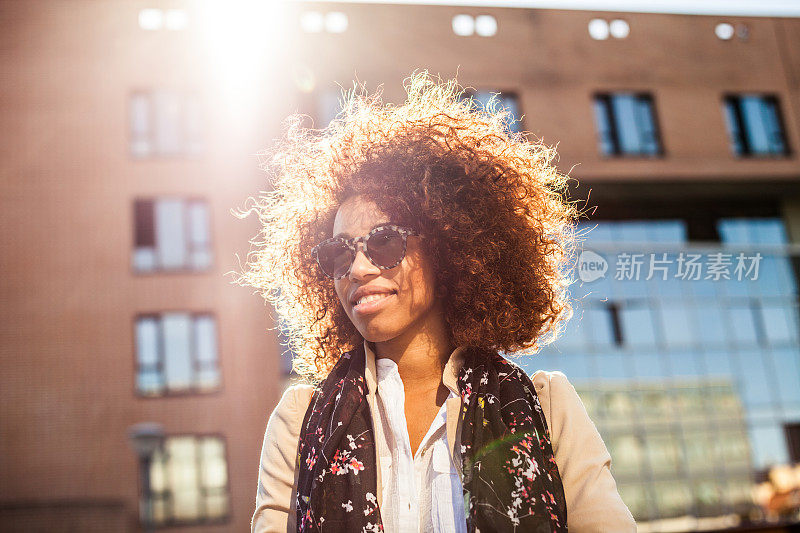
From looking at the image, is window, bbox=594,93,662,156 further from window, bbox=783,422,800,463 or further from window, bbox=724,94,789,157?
window, bbox=783,422,800,463

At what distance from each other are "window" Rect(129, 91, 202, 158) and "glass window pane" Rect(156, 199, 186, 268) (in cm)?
143

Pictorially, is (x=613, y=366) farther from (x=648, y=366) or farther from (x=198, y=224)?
(x=198, y=224)

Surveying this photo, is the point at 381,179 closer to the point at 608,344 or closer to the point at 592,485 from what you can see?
the point at 592,485

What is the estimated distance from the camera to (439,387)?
2.40m

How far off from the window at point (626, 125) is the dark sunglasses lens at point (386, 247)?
74.1 ft

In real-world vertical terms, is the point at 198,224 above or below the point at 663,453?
above

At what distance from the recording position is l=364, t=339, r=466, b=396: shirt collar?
2.33 meters

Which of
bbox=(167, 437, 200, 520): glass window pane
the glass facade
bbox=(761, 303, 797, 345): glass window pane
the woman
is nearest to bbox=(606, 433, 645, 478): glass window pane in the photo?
the glass facade

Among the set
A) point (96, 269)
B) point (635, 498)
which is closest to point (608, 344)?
point (635, 498)

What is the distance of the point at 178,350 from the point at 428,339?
66.8 ft

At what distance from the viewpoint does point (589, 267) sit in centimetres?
390

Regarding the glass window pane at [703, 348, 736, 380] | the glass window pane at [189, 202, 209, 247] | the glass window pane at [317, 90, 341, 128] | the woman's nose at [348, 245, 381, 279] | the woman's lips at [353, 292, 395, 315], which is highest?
the glass window pane at [317, 90, 341, 128]

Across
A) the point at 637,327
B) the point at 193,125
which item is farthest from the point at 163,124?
the point at 637,327

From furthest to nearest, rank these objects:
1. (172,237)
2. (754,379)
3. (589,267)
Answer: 1. (754,379)
2. (172,237)
3. (589,267)
